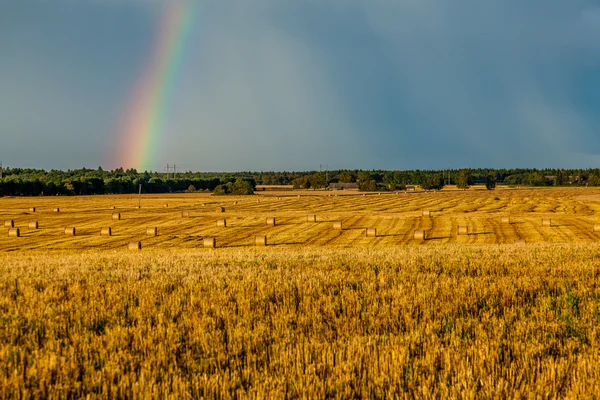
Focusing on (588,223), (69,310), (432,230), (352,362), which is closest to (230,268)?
(69,310)

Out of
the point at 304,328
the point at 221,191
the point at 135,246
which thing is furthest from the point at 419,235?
the point at 221,191

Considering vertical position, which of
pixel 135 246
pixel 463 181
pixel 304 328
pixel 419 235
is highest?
pixel 463 181

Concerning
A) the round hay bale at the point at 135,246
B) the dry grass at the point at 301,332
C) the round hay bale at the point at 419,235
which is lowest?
the round hay bale at the point at 135,246

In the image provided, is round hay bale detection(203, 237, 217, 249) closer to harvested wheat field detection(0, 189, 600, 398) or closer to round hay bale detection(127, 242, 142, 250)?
round hay bale detection(127, 242, 142, 250)

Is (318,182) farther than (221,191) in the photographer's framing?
Yes

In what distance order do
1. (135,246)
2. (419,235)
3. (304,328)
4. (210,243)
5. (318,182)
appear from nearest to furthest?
(304,328) < (135,246) < (210,243) < (419,235) < (318,182)

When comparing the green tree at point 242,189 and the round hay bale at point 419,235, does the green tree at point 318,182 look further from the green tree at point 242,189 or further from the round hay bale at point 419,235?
the round hay bale at point 419,235

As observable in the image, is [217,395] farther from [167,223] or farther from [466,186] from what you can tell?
[466,186]

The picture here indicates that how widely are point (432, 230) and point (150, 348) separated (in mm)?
32927

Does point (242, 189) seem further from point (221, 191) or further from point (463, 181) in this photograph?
point (463, 181)

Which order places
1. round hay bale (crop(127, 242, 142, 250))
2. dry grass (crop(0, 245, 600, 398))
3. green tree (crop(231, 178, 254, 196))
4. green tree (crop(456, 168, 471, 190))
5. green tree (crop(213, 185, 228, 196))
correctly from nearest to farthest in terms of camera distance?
dry grass (crop(0, 245, 600, 398)) → round hay bale (crop(127, 242, 142, 250)) → green tree (crop(231, 178, 254, 196)) → green tree (crop(213, 185, 228, 196)) → green tree (crop(456, 168, 471, 190))

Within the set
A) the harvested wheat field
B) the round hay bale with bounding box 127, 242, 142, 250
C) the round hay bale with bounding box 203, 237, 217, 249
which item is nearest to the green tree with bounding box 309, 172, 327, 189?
the round hay bale with bounding box 203, 237, 217, 249

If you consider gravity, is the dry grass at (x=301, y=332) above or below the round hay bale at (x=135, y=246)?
above

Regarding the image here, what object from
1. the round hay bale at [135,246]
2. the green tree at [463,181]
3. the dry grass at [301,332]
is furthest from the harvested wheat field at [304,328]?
the green tree at [463,181]
